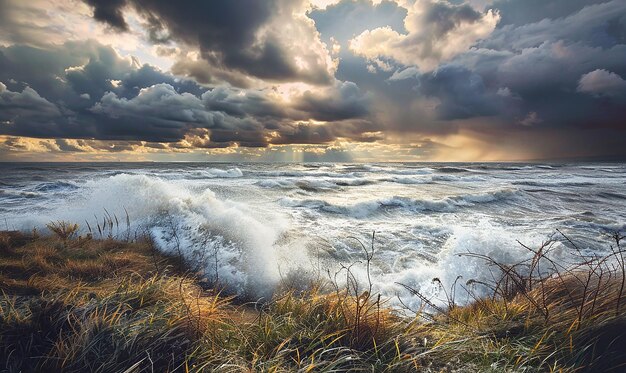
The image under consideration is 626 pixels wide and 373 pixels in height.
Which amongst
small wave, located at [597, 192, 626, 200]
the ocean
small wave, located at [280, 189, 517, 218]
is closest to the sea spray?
the ocean

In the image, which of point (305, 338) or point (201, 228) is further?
point (201, 228)

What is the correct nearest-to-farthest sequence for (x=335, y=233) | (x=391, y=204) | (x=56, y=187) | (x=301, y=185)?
(x=335, y=233)
(x=391, y=204)
(x=56, y=187)
(x=301, y=185)

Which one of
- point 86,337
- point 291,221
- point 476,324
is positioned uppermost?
point 86,337

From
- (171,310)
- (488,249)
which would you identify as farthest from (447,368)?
(488,249)

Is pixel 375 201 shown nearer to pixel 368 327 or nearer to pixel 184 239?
pixel 184 239

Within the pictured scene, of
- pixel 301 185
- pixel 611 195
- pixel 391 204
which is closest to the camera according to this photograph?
pixel 391 204

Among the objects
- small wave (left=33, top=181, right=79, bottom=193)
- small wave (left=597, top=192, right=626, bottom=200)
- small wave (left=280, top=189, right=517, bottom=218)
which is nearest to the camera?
small wave (left=280, top=189, right=517, bottom=218)

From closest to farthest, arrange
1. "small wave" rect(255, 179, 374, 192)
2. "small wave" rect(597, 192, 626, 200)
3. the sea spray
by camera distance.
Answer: the sea spray → "small wave" rect(597, 192, 626, 200) → "small wave" rect(255, 179, 374, 192)

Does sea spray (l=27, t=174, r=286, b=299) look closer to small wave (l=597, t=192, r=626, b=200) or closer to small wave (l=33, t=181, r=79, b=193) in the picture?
small wave (l=33, t=181, r=79, b=193)

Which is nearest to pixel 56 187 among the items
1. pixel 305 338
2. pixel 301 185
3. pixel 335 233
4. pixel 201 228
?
pixel 301 185

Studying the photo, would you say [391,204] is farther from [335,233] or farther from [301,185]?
[301,185]

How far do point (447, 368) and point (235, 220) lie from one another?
7.59m

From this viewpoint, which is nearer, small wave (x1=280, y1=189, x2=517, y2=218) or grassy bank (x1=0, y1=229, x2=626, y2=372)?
grassy bank (x1=0, y1=229, x2=626, y2=372)

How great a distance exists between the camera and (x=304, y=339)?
257 centimetres
